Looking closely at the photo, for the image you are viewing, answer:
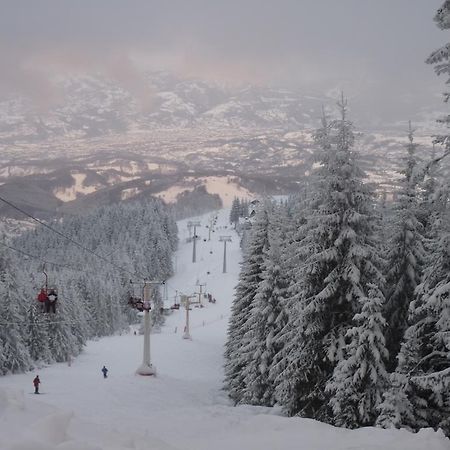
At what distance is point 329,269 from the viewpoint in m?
18.5

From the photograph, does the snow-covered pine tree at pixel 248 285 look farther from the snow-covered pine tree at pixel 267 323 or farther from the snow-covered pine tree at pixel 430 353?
the snow-covered pine tree at pixel 430 353

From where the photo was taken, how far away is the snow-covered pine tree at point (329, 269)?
17.7 m

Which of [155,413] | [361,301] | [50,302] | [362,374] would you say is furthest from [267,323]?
[50,302]

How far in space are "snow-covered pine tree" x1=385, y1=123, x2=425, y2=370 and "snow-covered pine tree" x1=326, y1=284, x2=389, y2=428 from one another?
279cm

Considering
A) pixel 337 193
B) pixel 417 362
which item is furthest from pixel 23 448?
pixel 337 193

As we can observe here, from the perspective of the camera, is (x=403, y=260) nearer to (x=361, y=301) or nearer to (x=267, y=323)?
(x=361, y=301)

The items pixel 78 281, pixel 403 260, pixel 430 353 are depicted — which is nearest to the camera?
pixel 430 353

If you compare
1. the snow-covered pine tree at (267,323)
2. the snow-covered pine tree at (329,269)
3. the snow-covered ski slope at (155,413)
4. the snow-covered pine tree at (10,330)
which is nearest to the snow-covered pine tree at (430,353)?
the snow-covered pine tree at (329,269)

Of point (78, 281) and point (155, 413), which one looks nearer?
point (155, 413)

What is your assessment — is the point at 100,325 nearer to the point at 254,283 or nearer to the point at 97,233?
the point at 254,283

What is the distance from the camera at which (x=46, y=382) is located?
37000mm

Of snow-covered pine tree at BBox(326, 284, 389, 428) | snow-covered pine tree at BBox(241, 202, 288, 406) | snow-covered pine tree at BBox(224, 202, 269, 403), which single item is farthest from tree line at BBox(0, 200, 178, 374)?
snow-covered pine tree at BBox(326, 284, 389, 428)

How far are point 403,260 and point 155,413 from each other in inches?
450

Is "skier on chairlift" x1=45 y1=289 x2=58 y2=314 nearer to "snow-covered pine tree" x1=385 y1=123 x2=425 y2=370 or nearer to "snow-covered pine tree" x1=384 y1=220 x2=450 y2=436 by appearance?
"snow-covered pine tree" x1=385 y1=123 x2=425 y2=370
